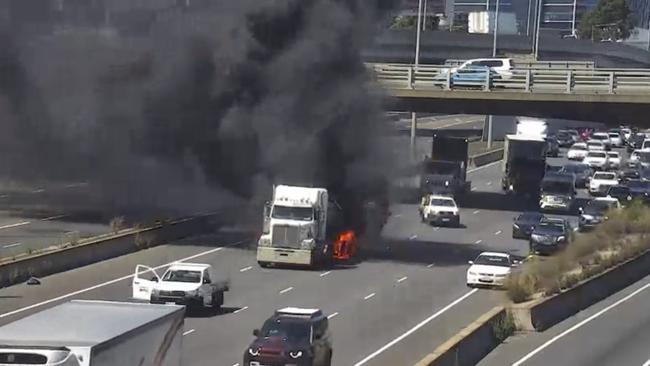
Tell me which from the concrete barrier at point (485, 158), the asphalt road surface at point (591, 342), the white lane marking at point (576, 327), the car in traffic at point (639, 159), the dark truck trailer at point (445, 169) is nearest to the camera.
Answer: the asphalt road surface at point (591, 342)

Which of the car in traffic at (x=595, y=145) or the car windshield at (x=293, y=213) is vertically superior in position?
the car windshield at (x=293, y=213)

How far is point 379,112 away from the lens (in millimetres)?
46656

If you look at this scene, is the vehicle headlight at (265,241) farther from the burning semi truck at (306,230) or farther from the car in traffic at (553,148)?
the car in traffic at (553,148)

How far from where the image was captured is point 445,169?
5672 cm

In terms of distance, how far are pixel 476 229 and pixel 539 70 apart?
21.2ft

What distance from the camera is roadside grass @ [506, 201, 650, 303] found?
99.3 ft

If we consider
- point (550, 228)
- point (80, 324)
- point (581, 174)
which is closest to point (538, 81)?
point (550, 228)

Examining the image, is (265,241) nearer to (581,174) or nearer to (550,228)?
(550,228)

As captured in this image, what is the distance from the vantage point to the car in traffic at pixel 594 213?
149ft

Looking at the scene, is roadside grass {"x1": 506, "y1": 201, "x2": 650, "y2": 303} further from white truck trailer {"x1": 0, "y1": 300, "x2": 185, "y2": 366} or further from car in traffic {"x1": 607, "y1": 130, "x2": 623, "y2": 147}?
car in traffic {"x1": 607, "y1": 130, "x2": 623, "y2": 147}

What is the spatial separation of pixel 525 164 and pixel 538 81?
410 inches

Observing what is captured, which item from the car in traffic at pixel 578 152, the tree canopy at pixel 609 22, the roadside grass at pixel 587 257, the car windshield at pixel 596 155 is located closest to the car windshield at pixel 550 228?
the roadside grass at pixel 587 257

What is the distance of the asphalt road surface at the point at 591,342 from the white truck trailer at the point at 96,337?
866 cm

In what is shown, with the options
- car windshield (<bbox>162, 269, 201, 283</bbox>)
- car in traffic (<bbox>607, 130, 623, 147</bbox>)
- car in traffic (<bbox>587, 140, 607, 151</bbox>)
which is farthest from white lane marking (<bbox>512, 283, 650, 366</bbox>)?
car in traffic (<bbox>607, 130, 623, 147</bbox>)
